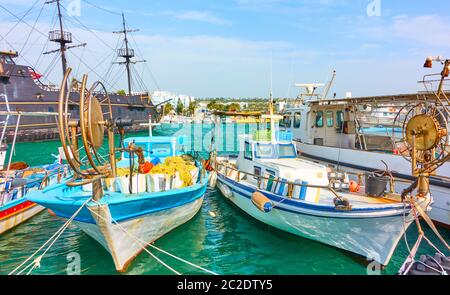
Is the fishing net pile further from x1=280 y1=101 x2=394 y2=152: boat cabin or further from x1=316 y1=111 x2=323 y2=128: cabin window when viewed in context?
x1=316 y1=111 x2=323 y2=128: cabin window

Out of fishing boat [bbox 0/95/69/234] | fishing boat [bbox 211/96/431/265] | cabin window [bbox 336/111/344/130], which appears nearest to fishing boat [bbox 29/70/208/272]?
fishing boat [bbox 211/96/431/265]

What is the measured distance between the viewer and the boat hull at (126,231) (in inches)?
332

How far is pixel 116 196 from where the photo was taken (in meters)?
9.10

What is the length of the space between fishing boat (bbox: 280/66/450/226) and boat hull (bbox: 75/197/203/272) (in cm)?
870

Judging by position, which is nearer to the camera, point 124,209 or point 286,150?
point 124,209

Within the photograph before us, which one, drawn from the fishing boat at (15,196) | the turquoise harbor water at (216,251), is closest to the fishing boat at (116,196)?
the turquoise harbor water at (216,251)

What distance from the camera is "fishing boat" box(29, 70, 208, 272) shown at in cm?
761

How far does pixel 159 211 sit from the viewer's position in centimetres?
995

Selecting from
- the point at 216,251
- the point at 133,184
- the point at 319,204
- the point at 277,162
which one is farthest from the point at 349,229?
the point at 133,184

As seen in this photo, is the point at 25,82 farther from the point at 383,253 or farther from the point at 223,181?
the point at 383,253

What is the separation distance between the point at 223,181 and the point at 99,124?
8.14 meters

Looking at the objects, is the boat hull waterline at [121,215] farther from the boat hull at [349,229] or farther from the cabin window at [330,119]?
the cabin window at [330,119]

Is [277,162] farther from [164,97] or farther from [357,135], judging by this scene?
[164,97]

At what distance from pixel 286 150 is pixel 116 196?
23.7ft
